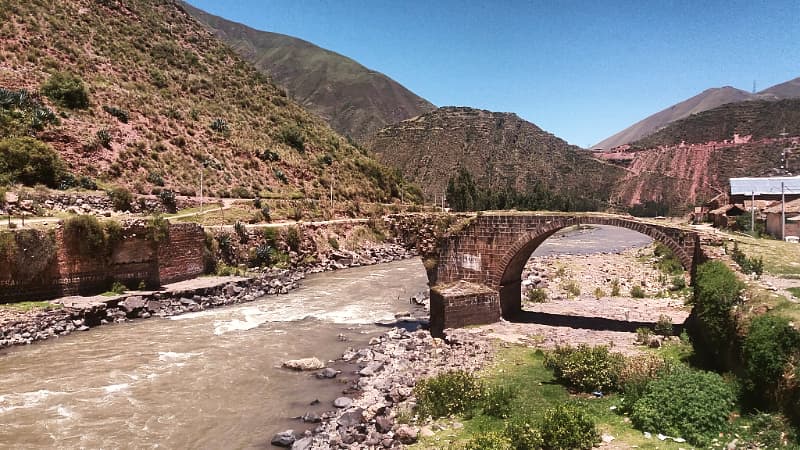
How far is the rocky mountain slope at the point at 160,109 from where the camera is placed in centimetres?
3419

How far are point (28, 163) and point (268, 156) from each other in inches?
829

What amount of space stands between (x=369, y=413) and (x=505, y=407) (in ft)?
8.97

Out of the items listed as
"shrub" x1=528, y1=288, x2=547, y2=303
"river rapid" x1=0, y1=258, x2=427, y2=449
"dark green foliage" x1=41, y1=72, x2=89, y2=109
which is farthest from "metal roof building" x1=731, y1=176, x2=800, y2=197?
"dark green foliage" x1=41, y1=72, x2=89, y2=109

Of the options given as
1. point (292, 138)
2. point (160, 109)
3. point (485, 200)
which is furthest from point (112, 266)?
point (485, 200)

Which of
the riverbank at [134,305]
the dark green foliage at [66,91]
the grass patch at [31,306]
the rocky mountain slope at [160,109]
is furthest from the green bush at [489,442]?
the dark green foliage at [66,91]

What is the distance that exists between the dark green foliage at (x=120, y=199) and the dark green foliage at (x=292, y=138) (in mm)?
23899

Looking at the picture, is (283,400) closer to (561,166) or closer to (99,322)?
(99,322)

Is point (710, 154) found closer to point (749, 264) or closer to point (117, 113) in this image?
point (117, 113)

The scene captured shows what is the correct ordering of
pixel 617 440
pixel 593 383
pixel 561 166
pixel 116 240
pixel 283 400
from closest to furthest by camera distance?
1. pixel 617 440
2. pixel 593 383
3. pixel 283 400
4. pixel 116 240
5. pixel 561 166

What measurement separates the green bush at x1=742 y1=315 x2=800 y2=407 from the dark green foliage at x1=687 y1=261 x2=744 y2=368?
1.28 metres

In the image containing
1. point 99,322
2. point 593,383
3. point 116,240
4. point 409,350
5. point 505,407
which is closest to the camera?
point 505,407

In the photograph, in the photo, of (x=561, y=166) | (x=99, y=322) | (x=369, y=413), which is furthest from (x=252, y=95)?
(x=561, y=166)

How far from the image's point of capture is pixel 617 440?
7.48 metres

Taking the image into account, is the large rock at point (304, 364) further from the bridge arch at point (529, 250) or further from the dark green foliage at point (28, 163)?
the dark green foliage at point (28, 163)
